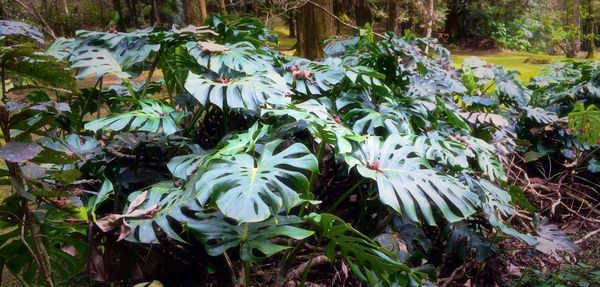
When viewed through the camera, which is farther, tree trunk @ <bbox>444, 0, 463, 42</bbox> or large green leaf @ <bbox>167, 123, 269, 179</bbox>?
tree trunk @ <bbox>444, 0, 463, 42</bbox>

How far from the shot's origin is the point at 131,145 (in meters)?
1.61

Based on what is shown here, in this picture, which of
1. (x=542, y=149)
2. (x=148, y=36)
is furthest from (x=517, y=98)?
(x=148, y=36)

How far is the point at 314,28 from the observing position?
3879 millimetres

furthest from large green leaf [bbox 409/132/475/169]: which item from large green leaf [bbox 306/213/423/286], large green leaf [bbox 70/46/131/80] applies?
large green leaf [bbox 70/46/131/80]

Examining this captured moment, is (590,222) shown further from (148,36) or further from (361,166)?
(148,36)

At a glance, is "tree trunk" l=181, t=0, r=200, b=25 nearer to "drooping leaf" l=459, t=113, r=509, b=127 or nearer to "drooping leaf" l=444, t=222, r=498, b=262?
"drooping leaf" l=459, t=113, r=509, b=127

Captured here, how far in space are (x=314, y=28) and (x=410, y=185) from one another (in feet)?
9.29

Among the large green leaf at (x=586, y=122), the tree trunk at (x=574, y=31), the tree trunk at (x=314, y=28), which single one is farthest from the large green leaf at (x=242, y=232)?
the tree trunk at (x=574, y=31)

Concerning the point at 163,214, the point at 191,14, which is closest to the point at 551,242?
the point at 163,214

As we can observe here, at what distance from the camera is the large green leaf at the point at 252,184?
38.9 inches

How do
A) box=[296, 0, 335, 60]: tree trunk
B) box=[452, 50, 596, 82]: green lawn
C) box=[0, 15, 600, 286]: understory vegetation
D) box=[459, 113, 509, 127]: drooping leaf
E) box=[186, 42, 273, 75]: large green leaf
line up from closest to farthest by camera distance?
A: box=[0, 15, 600, 286]: understory vegetation, box=[186, 42, 273, 75]: large green leaf, box=[459, 113, 509, 127]: drooping leaf, box=[296, 0, 335, 60]: tree trunk, box=[452, 50, 596, 82]: green lawn

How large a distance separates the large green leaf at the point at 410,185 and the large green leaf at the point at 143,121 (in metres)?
0.66

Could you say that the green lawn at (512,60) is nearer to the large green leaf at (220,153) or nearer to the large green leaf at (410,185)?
the large green leaf at (410,185)

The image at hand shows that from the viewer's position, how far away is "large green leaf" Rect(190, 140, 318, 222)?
99cm
